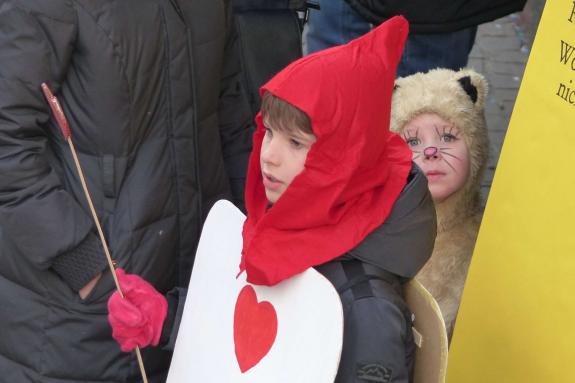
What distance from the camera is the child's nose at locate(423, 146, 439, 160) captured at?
8.57ft

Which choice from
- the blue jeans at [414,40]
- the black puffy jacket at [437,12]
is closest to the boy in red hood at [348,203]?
the black puffy jacket at [437,12]

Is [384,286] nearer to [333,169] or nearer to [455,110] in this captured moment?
[333,169]

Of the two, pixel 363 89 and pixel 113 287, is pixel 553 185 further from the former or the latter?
pixel 113 287

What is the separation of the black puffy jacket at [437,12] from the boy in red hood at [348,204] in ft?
3.56

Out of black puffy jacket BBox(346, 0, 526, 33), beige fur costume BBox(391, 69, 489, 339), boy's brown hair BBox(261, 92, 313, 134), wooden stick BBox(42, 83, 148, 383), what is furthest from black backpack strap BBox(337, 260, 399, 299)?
black puffy jacket BBox(346, 0, 526, 33)

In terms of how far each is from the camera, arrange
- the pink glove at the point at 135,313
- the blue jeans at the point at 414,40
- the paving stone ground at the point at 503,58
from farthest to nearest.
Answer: the paving stone ground at the point at 503,58, the blue jeans at the point at 414,40, the pink glove at the point at 135,313

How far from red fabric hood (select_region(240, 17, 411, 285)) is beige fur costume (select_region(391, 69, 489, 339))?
2.46 ft

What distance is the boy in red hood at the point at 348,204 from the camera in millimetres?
1803

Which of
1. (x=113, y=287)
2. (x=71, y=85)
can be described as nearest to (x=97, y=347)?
(x=113, y=287)

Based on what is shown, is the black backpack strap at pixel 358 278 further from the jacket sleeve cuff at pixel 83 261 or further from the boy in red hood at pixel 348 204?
the jacket sleeve cuff at pixel 83 261

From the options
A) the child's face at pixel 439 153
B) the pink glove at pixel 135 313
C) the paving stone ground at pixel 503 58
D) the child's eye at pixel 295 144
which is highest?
the child's eye at pixel 295 144

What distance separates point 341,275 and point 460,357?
616 mm

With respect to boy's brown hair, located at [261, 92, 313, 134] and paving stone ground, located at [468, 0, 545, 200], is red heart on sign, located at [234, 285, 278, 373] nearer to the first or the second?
boy's brown hair, located at [261, 92, 313, 134]

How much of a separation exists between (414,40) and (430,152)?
66cm
